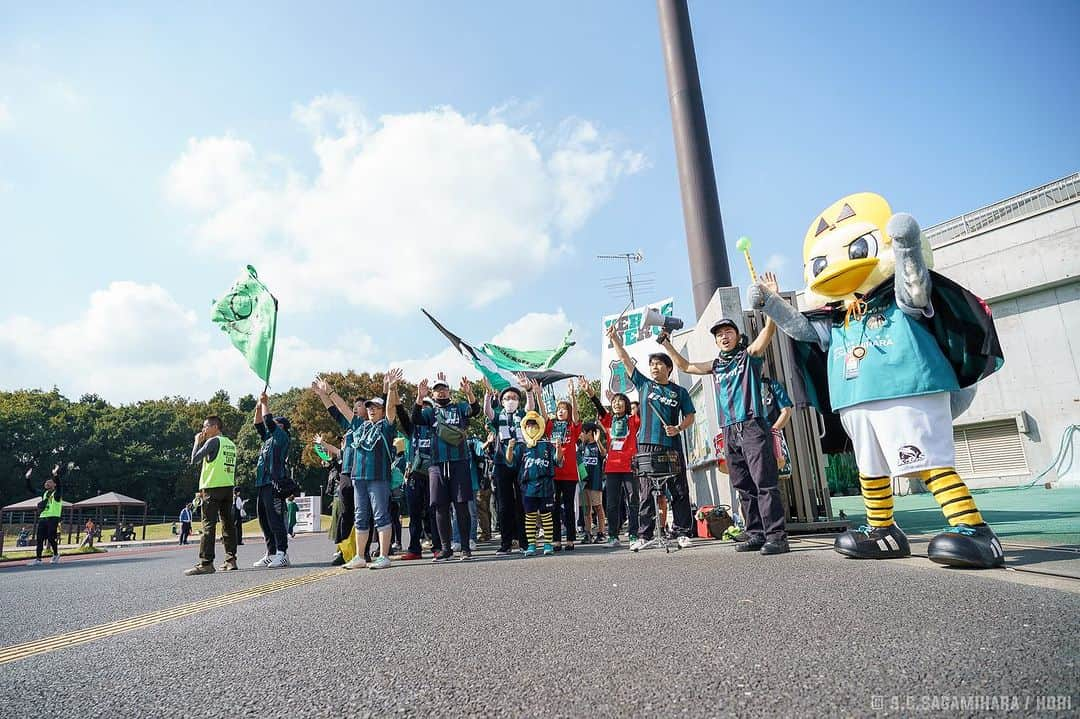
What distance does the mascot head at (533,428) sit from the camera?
23.3 ft

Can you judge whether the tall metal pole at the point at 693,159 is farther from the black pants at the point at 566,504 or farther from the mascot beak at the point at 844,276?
the mascot beak at the point at 844,276

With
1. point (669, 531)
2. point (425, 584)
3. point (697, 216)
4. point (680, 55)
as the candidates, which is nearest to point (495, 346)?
point (697, 216)

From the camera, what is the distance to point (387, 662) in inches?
80.6

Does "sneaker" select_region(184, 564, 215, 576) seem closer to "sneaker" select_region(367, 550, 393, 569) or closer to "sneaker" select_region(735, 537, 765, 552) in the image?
"sneaker" select_region(367, 550, 393, 569)

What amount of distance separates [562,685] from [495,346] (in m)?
16.4

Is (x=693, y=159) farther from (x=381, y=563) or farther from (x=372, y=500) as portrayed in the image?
(x=381, y=563)

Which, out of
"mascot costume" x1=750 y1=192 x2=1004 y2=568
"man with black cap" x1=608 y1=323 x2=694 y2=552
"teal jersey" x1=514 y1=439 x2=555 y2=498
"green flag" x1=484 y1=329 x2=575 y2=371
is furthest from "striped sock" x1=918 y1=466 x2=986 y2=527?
"green flag" x1=484 y1=329 x2=575 y2=371

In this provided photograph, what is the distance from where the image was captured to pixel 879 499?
3.91 meters

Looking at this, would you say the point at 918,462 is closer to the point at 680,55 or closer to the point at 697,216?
the point at 697,216

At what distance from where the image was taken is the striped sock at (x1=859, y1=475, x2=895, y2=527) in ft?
12.8

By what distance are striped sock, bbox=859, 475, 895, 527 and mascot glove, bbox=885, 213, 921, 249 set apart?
1.56 m

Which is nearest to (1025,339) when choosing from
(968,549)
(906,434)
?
(906,434)

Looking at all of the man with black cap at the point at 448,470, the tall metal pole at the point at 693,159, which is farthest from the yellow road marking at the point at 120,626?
the tall metal pole at the point at 693,159

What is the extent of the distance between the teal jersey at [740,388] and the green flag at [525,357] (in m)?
12.0
